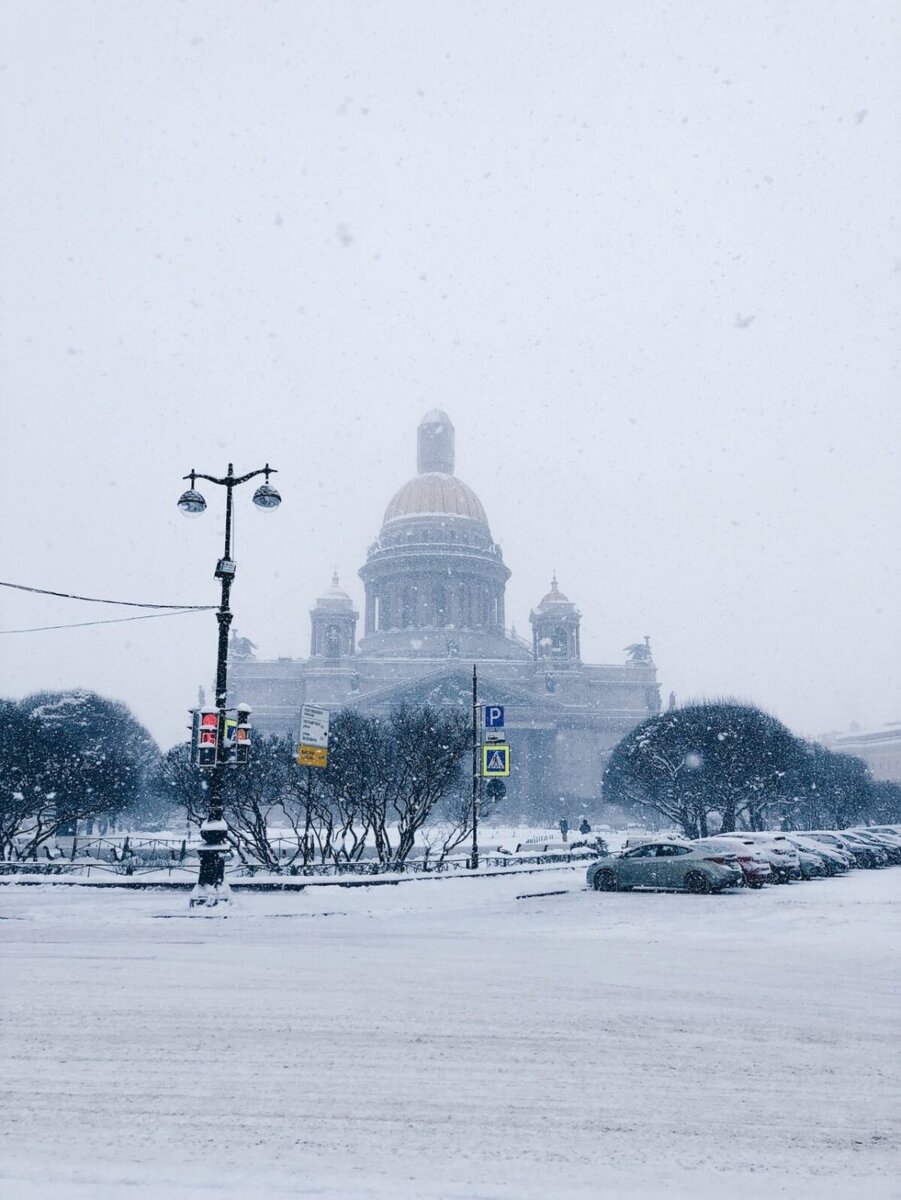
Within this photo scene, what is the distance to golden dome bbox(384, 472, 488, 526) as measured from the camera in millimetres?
106312

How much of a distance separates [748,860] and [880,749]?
138 m

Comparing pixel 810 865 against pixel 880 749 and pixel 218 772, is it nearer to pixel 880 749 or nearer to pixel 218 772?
pixel 218 772

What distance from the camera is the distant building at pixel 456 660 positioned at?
85625 millimetres

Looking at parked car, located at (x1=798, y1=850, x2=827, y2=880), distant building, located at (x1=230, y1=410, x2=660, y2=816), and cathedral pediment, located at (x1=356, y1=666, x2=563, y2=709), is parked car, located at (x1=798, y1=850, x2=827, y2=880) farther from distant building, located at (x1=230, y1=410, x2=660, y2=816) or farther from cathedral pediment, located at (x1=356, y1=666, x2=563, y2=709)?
cathedral pediment, located at (x1=356, y1=666, x2=563, y2=709)

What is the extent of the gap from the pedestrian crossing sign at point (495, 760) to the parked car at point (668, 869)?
5.16 m

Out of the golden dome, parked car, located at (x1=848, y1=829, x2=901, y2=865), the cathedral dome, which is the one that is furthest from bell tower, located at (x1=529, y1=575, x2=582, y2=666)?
parked car, located at (x1=848, y1=829, x2=901, y2=865)

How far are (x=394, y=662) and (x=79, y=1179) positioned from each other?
289ft

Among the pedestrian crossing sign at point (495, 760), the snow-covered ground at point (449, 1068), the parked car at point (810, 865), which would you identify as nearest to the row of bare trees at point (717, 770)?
the parked car at point (810, 865)

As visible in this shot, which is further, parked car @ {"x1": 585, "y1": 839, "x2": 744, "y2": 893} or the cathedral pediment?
the cathedral pediment

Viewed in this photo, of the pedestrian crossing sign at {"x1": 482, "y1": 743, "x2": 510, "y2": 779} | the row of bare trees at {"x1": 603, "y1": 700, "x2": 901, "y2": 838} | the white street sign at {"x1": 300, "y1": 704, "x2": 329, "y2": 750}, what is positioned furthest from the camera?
the row of bare trees at {"x1": 603, "y1": 700, "x2": 901, "y2": 838}

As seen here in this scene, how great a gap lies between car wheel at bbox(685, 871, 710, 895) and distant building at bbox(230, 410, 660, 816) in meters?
57.8

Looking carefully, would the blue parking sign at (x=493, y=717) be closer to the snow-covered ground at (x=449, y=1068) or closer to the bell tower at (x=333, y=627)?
the snow-covered ground at (x=449, y=1068)

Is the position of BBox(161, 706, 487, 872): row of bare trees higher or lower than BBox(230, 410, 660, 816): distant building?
lower

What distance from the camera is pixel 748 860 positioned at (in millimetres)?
21797
